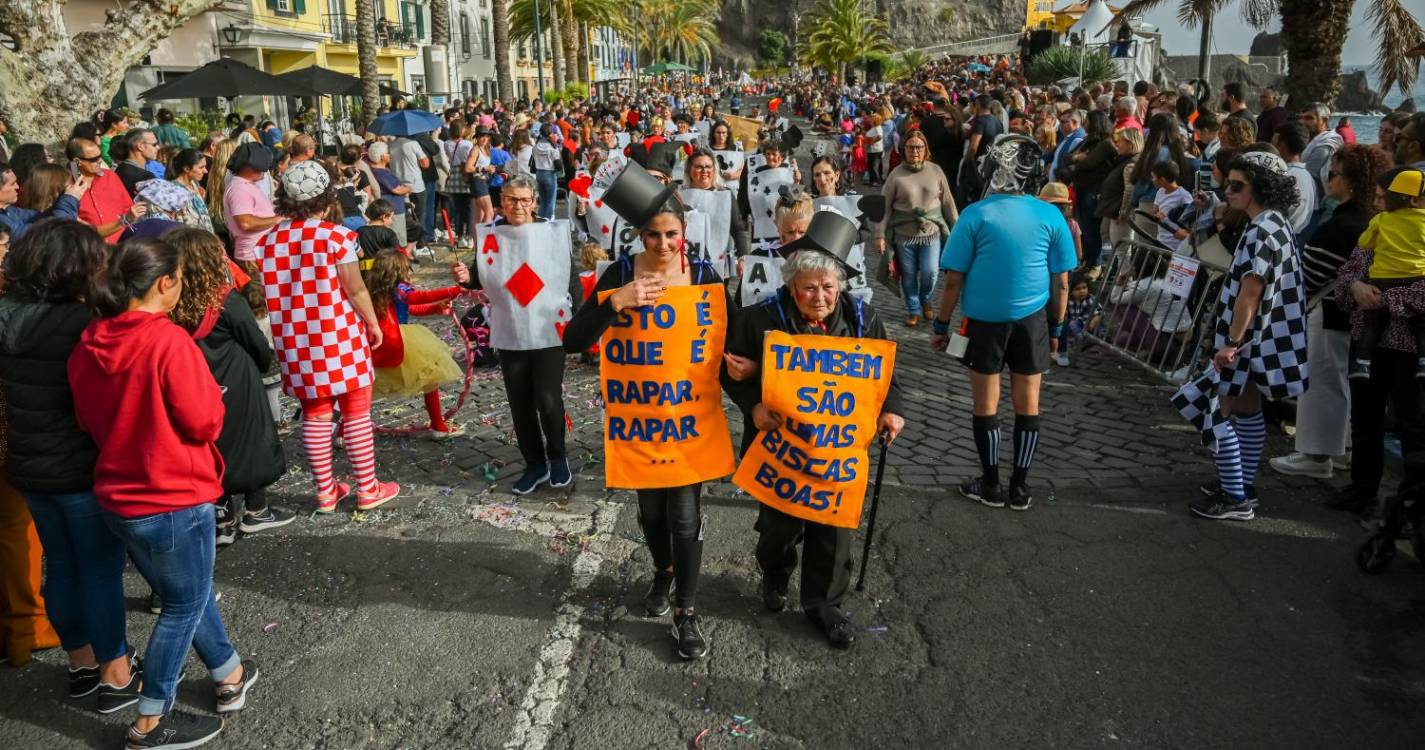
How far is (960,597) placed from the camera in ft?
15.0

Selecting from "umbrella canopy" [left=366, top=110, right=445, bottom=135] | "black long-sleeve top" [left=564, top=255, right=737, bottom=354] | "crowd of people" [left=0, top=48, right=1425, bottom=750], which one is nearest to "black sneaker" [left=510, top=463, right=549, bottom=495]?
"crowd of people" [left=0, top=48, right=1425, bottom=750]

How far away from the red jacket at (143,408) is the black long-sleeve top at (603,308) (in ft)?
4.43

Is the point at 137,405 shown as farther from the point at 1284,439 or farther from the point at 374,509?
the point at 1284,439

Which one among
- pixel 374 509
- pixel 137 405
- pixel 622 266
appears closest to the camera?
pixel 137 405

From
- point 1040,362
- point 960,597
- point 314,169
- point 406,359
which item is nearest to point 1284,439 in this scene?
point 1040,362

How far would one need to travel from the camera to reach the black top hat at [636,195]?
149 inches

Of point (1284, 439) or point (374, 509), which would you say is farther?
point (1284, 439)

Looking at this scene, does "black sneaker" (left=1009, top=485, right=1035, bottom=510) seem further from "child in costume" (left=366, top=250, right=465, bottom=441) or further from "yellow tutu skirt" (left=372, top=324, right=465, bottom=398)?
"yellow tutu skirt" (left=372, top=324, right=465, bottom=398)

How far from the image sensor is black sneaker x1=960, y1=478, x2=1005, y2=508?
5.56m

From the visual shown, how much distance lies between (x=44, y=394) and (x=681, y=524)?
2355mm

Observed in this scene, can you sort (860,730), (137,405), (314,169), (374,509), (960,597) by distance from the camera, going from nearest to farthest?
1. (137,405)
2. (860,730)
3. (960,597)
4. (314,169)
5. (374,509)

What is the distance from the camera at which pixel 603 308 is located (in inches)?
156

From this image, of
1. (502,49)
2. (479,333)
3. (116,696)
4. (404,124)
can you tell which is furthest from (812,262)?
(502,49)

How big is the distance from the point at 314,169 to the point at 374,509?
1898 mm
